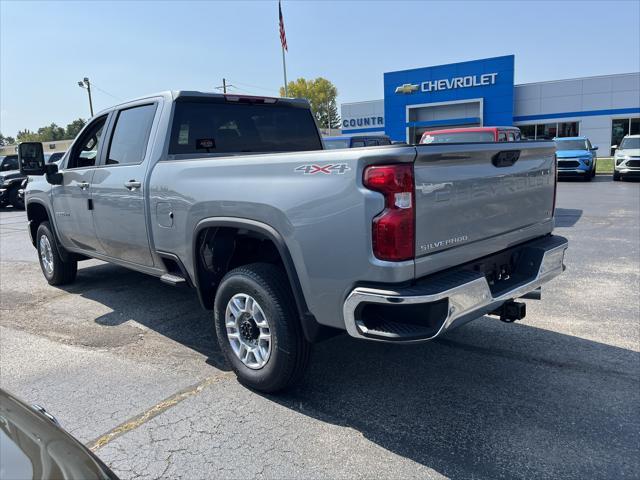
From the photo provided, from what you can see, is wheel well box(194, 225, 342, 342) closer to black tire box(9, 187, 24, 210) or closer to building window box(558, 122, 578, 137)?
black tire box(9, 187, 24, 210)

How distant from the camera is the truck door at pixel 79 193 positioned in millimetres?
5363

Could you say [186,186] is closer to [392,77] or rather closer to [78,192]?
[78,192]

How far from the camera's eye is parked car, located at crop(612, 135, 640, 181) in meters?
19.7

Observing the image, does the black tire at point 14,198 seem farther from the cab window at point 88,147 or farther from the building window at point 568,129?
the building window at point 568,129

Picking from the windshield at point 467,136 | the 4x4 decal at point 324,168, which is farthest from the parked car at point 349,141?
the 4x4 decal at point 324,168

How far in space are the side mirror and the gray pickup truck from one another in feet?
3.55

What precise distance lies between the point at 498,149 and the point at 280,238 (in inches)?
57.8

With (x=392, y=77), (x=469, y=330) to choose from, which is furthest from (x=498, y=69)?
(x=469, y=330)

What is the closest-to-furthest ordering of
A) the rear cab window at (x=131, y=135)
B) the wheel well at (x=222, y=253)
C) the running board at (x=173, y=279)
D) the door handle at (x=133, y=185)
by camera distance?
the wheel well at (x=222, y=253) < the running board at (x=173, y=279) < the door handle at (x=133, y=185) < the rear cab window at (x=131, y=135)

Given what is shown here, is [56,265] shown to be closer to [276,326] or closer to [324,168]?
[276,326]

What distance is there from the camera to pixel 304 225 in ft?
10.0

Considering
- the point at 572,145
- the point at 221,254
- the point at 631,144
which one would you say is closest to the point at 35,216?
the point at 221,254

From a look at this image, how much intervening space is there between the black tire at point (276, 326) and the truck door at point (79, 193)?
8.18ft

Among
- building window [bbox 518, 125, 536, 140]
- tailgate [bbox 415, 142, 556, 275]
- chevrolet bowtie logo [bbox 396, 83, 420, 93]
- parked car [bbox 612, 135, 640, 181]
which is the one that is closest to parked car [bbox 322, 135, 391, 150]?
tailgate [bbox 415, 142, 556, 275]
